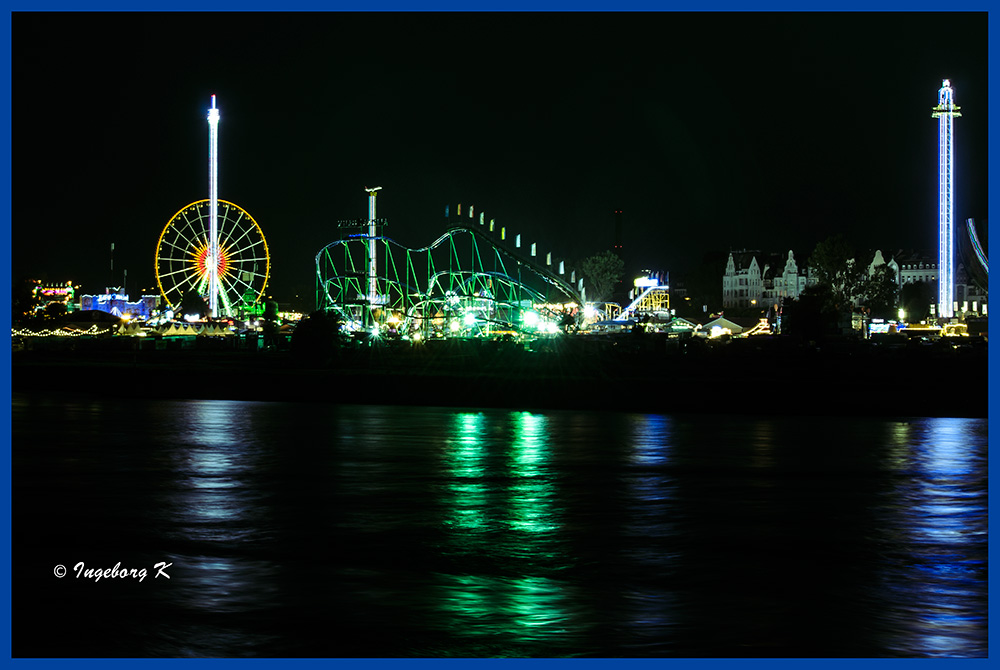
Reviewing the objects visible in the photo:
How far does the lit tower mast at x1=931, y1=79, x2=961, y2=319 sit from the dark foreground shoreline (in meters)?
40.8

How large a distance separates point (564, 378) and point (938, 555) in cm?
2073

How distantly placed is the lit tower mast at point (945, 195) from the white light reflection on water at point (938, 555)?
75.9 metres

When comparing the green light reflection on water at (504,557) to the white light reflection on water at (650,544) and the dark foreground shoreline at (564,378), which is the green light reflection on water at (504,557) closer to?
the white light reflection on water at (650,544)

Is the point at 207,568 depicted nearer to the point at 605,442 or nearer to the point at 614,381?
the point at 605,442

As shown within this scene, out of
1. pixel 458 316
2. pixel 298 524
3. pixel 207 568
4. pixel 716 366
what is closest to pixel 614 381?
pixel 716 366

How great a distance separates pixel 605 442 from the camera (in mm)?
16125

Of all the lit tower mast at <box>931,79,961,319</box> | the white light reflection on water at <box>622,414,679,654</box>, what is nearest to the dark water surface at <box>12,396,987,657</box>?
the white light reflection on water at <box>622,414,679,654</box>

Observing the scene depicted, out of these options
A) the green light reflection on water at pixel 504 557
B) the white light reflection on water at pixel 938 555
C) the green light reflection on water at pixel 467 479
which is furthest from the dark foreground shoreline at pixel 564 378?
the green light reflection on water at pixel 504 557

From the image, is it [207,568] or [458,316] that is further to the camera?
[458,316]

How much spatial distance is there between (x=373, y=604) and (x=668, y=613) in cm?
196

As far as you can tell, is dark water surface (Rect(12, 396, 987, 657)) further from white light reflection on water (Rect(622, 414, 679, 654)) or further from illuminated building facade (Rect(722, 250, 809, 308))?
illuminated building facade (Rect(722, 250, 809, 308))

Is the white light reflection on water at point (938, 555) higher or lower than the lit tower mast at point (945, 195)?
lower

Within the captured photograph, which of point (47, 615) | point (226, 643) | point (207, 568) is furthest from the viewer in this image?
point (207, 568)

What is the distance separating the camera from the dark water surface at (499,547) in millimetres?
6465
